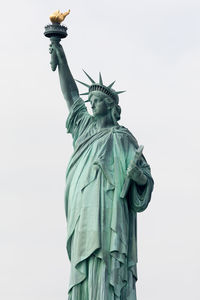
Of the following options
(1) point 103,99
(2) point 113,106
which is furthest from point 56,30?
(2) point 113,106

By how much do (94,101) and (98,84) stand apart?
0.35 meters

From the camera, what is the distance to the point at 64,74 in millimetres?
30469

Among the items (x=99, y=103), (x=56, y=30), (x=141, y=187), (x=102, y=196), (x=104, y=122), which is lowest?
(x=102, y=196)

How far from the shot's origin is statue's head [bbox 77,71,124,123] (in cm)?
2989

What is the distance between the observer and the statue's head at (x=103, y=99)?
1177 inches

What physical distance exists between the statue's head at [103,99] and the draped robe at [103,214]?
341 mm

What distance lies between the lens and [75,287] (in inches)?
1120

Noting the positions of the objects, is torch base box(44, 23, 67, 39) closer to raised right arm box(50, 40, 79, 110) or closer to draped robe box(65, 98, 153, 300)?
raised right arm box(50, 40, 79, 110)

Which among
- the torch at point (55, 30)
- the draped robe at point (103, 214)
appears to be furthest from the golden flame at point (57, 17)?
the draped robe at point (103, 214)

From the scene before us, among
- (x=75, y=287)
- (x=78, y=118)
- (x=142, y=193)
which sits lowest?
(x=75, y=287)

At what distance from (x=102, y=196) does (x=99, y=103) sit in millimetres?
2039

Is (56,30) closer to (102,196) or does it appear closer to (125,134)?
(125,134)

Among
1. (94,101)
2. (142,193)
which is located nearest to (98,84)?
(94,101)

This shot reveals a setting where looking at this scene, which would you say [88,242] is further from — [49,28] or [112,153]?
[49,28]
